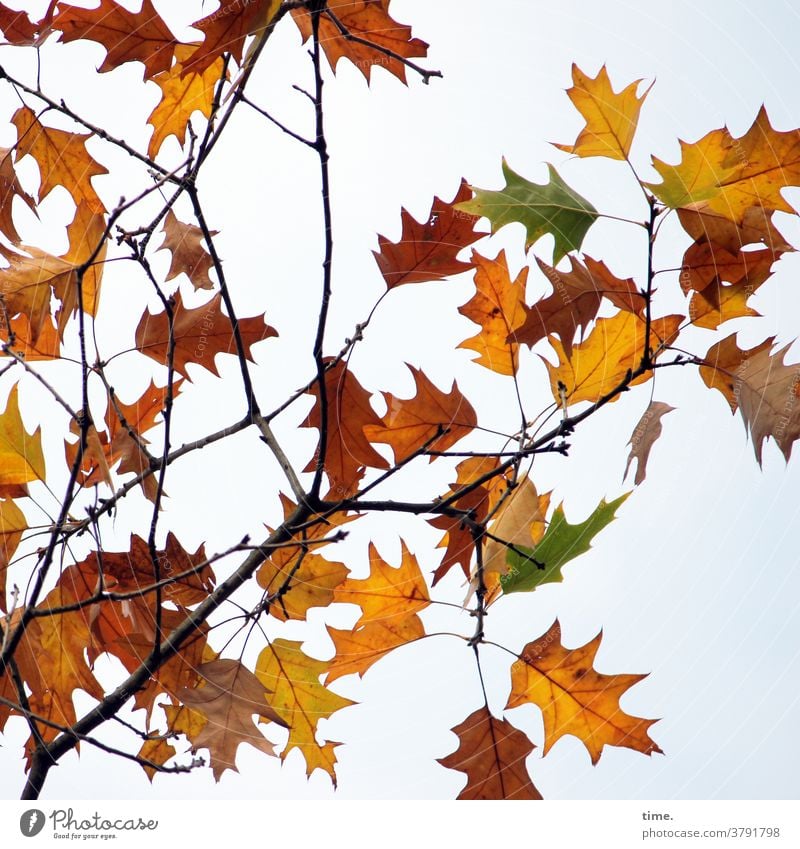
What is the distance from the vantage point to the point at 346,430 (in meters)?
0.75

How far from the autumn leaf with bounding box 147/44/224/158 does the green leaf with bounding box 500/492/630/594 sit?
1.59 feet

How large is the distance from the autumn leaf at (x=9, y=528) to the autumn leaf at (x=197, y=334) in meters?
0.18

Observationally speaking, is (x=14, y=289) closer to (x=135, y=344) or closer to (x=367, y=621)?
(x=135, y=344)

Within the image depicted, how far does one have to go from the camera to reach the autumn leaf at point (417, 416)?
743 mm

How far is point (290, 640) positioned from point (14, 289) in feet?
1.30

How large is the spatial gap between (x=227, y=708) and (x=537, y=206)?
18.9 inches

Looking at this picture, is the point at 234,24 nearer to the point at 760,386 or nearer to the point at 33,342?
the point at 33,342

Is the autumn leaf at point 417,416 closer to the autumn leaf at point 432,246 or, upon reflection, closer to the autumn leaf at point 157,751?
the autumn leaf at point 432,246

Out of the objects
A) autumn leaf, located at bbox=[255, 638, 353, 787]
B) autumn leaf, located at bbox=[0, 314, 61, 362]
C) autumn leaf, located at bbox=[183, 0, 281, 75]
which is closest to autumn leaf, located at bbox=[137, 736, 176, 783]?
autumn leaf, located at bbox=[255, 638, 353, 787]

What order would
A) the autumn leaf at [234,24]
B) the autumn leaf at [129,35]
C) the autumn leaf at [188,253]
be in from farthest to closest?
1. the autumn leaf at [188,253]
2. the autumn leaf at [129,35]
3. the autumn leaf at [234,24]

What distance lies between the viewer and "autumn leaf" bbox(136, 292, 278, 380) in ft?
2.57

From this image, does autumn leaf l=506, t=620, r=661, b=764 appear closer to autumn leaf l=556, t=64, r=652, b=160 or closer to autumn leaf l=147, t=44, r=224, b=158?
autumn leaf l=556, t=64, r=652, b=160

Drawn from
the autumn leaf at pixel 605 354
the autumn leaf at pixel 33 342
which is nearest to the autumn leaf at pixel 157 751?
the autumn leaf at pixel 33 342

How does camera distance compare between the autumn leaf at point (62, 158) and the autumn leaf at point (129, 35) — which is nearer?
the autumn leaf at point (129, 35)
